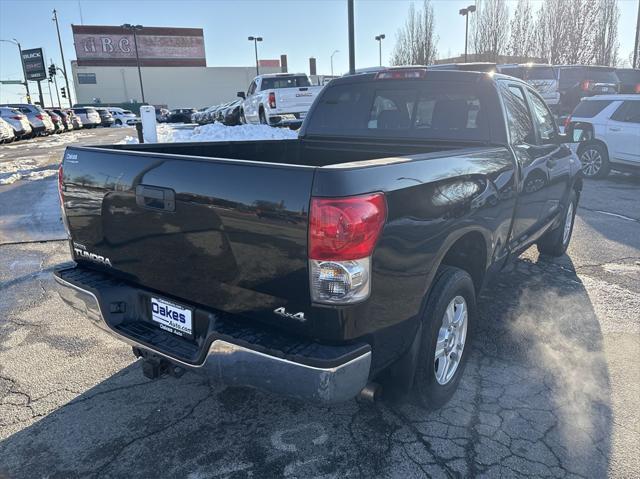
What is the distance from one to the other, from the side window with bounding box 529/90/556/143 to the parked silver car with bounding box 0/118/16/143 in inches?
894

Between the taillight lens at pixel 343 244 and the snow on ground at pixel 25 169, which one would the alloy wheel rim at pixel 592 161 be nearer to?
the taillight lens at pixel 343 244

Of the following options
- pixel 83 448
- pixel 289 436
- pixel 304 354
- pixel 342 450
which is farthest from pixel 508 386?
pixel 83 448

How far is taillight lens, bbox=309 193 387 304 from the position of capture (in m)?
1.95

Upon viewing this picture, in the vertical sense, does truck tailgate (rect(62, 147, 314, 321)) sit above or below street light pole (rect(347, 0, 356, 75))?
below

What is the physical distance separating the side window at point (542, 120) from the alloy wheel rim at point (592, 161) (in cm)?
714

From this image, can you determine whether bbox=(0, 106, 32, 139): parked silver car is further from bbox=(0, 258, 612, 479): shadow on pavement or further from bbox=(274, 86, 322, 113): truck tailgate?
bbox=(0, 258, 612, 479): shadow on pavement

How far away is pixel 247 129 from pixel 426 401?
14.6 meters

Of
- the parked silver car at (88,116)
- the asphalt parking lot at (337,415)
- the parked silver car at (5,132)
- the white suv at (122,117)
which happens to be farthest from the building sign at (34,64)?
the asphalt parking lot at (337,415)

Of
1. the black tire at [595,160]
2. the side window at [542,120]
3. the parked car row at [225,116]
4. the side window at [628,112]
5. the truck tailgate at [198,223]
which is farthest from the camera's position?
the parked car row at [225,116]

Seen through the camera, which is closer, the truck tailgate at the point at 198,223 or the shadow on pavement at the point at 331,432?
the truck tailgate at the point at 198,223

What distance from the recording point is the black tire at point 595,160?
10.8 metres

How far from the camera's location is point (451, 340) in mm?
2986

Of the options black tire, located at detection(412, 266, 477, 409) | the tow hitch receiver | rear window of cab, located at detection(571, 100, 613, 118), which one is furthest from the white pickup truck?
the tow hitch receiver

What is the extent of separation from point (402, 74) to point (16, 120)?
24.9 m
